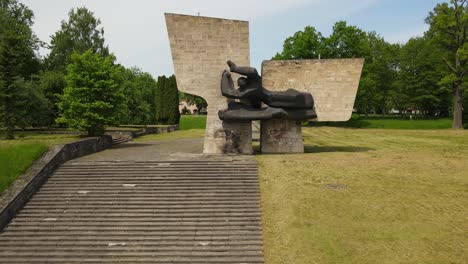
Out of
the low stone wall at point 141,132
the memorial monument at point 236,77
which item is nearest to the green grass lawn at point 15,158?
the memorial monument at point 236,77

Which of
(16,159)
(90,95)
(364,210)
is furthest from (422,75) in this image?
(16,159)

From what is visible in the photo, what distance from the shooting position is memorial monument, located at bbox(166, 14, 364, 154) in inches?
830

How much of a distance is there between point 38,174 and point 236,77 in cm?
1181

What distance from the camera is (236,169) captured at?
55.9 feet

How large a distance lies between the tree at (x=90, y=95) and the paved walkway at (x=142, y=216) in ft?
25.9

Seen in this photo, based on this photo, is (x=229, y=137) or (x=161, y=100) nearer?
(x=229, y=137)

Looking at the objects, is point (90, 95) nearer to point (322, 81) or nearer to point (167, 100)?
point (322, 81)

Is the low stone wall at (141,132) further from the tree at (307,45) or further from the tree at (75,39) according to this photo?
the tree at (307,45)

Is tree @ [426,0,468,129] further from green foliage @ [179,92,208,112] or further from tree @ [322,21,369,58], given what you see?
green foliage @ [179,92,208,112]

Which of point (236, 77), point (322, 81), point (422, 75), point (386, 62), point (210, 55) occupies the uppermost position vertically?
point (386, 62)

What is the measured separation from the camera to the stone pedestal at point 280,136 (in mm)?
21969

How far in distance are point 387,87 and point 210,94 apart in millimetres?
50220

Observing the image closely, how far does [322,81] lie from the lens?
21.4 m

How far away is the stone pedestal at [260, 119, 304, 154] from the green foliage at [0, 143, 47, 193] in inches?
489
